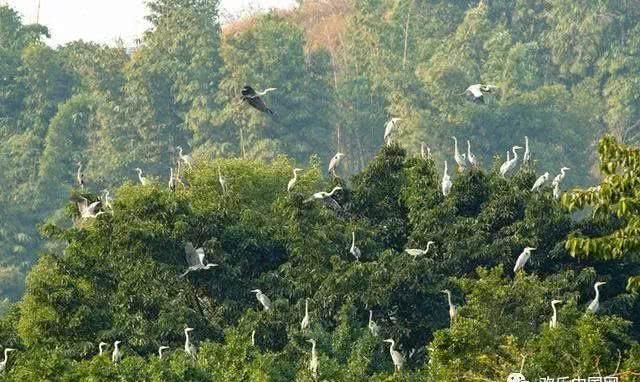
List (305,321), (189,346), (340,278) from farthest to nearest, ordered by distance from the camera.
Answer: (340,278), (305,321), (189,346)

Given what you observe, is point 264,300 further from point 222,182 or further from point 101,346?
point 222,182

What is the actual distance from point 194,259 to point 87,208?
2.11 meters

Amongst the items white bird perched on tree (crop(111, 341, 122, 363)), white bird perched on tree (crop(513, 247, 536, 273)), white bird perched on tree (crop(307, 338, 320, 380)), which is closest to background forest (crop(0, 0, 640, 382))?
white bird perched on tree (crop(307, 338, 320, 380))

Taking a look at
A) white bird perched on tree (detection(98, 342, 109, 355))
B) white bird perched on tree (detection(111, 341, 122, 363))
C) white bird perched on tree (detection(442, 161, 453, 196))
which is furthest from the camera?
white bird perched on tree (detection(442, 161, 453, 196))

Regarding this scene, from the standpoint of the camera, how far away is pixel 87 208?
32.7 meters

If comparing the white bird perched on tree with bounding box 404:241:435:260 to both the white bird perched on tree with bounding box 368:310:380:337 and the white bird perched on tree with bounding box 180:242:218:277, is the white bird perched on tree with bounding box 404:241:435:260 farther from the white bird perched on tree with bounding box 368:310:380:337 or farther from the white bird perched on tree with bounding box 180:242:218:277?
the white bird perched on tree with bounding box 180:242:218:277

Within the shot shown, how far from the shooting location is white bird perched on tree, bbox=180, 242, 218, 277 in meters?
31.2

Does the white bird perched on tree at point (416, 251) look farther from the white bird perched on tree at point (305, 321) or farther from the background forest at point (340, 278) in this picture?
the white bird perched on tree at point (305, 321)

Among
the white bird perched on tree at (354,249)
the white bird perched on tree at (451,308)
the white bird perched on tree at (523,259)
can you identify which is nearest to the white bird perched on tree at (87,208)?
the white bird perched on tree at (354,249)

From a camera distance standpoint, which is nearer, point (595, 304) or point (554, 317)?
point (554, 317)

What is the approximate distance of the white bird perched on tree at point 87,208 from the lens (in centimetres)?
3238

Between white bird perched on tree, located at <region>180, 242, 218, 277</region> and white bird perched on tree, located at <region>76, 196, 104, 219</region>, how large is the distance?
138 centimetres

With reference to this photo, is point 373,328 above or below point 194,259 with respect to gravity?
below

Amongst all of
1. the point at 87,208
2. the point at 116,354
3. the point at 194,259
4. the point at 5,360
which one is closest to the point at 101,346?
the point at 116,354
